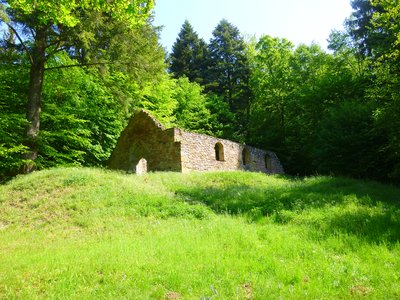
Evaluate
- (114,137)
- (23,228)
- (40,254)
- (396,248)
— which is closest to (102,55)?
(114,137)

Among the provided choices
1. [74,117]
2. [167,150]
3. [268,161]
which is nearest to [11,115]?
[74,117]

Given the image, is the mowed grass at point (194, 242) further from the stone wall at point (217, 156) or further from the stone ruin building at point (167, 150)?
the stone wall at point (217, 156)

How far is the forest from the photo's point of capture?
14656 millimetres

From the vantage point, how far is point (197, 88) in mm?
31234

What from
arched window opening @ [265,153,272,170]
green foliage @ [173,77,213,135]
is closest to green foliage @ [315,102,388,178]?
arched window opening @ [265,153,272,170]

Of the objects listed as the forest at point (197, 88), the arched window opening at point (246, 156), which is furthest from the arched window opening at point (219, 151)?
the forest at point (197, 88)

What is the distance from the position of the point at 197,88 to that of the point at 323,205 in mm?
23454

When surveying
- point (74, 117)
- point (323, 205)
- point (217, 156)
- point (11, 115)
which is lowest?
point (323, 205)

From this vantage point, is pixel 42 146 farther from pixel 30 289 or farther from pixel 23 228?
pixel 30 289

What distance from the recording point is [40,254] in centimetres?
619

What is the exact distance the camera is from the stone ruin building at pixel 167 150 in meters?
17.6

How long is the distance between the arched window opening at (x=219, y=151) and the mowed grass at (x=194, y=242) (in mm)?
8357

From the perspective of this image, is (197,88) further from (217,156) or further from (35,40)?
(35,40)

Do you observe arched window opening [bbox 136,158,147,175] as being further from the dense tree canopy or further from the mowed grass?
the mowed grass
